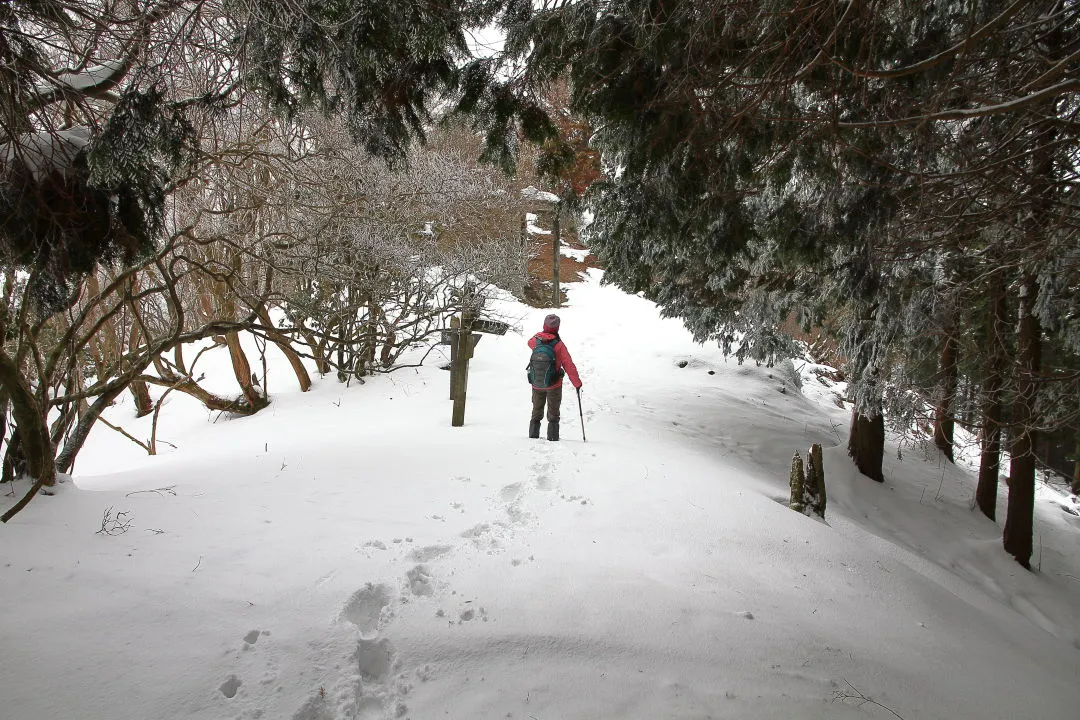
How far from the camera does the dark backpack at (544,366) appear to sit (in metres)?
6.69

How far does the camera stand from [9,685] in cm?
210

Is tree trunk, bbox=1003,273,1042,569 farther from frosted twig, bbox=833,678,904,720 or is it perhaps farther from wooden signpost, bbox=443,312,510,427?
wooden signpost, bbox=443,312,510,427

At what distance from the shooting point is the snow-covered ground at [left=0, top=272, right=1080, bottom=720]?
2391 millimetres

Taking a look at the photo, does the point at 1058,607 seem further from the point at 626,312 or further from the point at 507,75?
the point at 626,312

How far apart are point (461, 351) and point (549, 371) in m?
2.17

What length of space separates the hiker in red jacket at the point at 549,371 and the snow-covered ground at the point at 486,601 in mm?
561

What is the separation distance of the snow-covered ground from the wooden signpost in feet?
4.00

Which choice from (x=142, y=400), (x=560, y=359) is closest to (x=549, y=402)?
(x=560, y=359)

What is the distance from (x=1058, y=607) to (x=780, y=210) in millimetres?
6403

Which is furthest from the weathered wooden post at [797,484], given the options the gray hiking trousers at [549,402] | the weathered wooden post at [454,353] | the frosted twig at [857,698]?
Answer: the weathered wooden post at [454,353]

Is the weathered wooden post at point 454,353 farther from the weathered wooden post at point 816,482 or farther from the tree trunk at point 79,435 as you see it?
the weathered wooden post at point 816,482

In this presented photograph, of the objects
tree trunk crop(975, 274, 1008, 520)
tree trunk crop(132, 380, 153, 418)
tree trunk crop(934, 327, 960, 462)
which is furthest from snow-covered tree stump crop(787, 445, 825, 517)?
tree trunk crop(132, 380, 153, 418)

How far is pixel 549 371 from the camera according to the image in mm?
6695

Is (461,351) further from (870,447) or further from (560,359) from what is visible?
(870,447)
